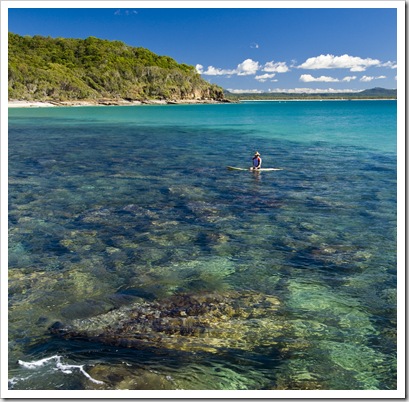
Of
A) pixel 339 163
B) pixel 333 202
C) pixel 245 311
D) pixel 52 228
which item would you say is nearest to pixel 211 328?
pixel 245 311

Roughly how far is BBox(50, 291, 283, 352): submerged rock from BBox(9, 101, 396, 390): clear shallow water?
11cm

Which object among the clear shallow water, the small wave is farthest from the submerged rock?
the small wave

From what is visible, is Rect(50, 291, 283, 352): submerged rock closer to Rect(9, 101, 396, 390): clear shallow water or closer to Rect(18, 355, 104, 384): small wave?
Rect(9, 101, 396, 390): clear shallow water

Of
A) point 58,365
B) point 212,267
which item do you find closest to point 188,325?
point 58,365

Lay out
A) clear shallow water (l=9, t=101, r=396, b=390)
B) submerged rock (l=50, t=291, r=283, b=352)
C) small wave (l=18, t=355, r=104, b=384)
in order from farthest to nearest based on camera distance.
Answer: submerged rock (l=50, t=291, r=283, b=352) < clear shallow water (l=9, t=101, r=396, b=390) < small wave (l=18, t=355, r=104, b=384)

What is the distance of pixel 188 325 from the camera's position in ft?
32.0

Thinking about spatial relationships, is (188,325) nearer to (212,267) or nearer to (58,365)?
(58,365)

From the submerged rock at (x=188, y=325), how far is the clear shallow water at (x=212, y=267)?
0.35 ft

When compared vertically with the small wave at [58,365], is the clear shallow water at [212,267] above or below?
above

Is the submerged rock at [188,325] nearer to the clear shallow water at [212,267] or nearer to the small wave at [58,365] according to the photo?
the clear shallow water at [212,267]

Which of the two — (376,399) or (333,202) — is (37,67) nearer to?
(333,202)

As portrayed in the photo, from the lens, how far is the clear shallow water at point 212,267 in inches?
328

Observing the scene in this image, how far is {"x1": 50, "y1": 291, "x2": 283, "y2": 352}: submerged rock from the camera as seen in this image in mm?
9141

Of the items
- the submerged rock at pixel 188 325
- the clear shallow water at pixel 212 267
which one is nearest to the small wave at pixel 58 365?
the clear shallow water at pixel 212 267
